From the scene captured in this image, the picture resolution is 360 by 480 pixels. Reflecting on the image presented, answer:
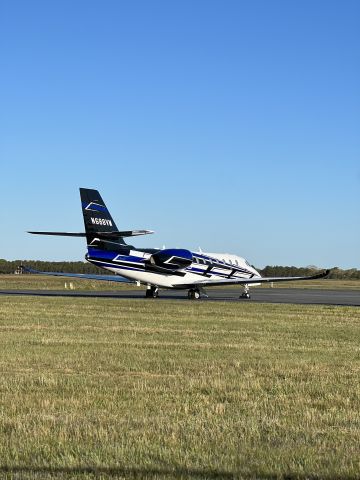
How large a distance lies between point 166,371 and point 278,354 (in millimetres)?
3807

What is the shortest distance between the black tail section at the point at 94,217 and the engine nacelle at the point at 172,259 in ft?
8.65

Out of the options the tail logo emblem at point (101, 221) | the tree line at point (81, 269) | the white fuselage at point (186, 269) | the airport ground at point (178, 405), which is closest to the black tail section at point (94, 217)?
the tail logo emblem at point (101, 221)

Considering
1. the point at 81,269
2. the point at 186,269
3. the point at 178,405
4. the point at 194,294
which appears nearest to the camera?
the point at 178,405

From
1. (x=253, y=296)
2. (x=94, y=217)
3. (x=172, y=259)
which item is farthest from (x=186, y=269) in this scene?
(x=253, y=296)

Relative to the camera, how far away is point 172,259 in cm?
4909

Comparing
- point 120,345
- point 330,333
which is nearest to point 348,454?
point 120,345

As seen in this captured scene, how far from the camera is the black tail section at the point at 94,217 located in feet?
155

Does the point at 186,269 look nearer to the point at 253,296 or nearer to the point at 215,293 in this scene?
the point at 253,296

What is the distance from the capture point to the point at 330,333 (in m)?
23.0

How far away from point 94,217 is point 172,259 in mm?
5520

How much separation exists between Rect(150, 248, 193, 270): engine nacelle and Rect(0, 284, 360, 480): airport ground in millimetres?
26695

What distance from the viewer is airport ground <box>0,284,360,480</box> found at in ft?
24.2

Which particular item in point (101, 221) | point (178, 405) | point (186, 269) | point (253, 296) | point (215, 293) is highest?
point (101, 221)

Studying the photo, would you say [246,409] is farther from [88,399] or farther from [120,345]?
[120,345]
